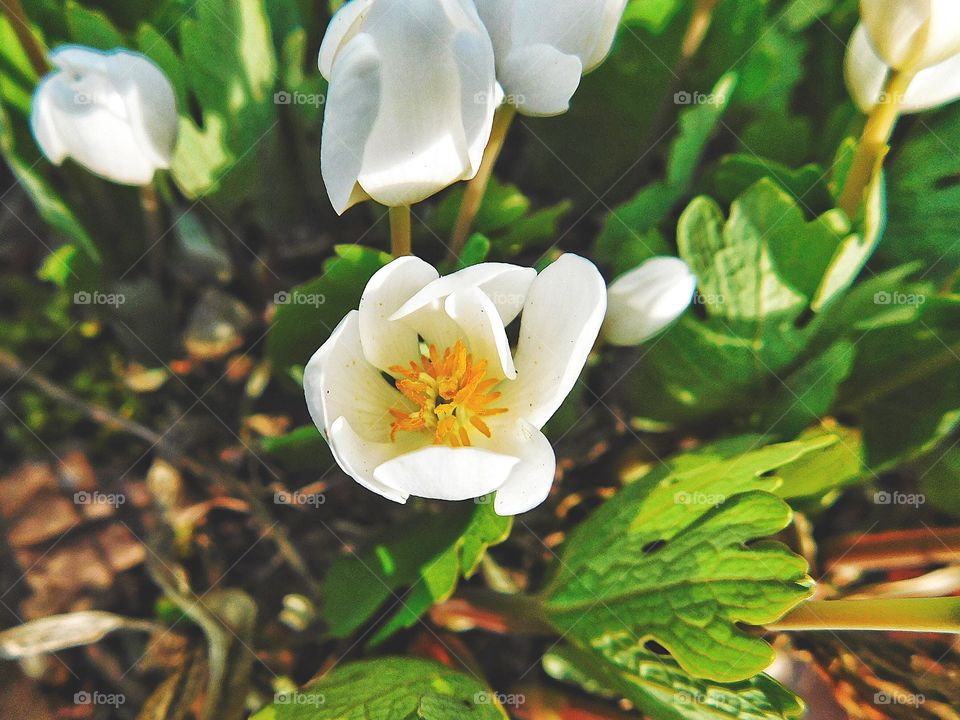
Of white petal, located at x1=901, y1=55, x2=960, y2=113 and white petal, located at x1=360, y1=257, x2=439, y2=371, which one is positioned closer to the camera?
white petal, located at x1=360, y1=257, x2=439, y2=371

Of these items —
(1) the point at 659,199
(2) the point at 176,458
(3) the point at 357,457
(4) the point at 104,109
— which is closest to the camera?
(3) the point at 357,457

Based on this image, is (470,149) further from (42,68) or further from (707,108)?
(42,68)

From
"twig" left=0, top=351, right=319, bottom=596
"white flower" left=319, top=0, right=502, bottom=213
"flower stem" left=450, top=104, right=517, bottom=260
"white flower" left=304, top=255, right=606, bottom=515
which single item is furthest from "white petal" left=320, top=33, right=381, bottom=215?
"twig" left=0, top=351, right=319, bottom=596

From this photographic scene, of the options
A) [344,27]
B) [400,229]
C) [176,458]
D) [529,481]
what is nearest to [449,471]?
[529,481]

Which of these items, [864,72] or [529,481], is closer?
[529,481]

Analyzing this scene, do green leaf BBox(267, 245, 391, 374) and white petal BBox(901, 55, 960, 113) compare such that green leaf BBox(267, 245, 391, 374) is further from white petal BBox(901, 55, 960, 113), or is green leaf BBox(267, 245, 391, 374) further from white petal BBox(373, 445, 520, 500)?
white petal BBox(901, 55, 960, 113)

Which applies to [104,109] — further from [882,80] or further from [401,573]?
[882,80]

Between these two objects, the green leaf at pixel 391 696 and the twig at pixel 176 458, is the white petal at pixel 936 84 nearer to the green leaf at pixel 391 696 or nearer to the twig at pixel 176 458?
the green leaf at pixel 391 696
